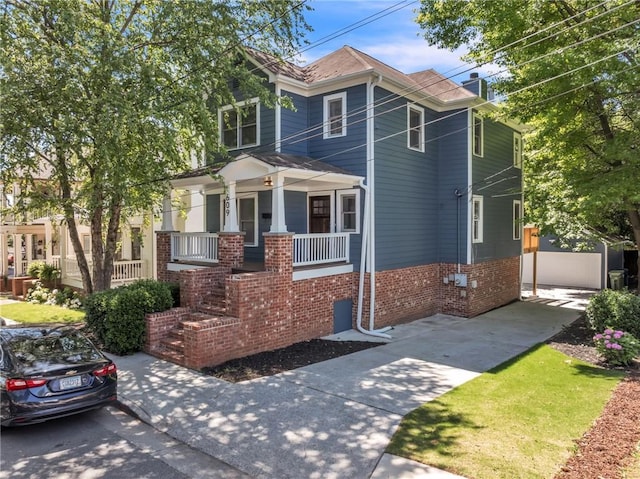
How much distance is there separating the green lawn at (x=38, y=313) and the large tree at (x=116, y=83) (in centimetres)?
341

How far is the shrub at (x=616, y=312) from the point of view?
10.2 metres

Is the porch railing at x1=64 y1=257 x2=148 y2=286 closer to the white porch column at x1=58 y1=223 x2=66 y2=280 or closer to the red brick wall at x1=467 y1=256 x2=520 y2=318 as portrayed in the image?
the white porch column at x1=58 y1=223 x2=66 y2=280

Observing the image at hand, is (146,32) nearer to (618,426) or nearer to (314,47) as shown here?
(314,47)

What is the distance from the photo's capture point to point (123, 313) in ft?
31.7

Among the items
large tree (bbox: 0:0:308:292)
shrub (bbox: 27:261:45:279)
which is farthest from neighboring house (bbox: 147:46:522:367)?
shrub (bbox: 27:261:45:279)

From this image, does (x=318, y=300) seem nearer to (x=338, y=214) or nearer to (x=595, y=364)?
(x=338, y=214)

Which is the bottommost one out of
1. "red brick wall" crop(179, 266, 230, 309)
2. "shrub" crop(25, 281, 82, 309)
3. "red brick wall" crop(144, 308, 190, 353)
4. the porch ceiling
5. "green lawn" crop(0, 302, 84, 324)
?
"green lawn" crop(0, 302, 84, 324)

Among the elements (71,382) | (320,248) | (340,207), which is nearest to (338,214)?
(340,207)

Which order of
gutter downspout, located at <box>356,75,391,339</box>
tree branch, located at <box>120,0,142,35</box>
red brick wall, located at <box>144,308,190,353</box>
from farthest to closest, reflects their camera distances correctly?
gutter downspout, located at <box>356,75,391,339</box> < tree branch, located at <box>120,0,142,35</box> < red brick wall, located at <box>144,308,190,353</box>

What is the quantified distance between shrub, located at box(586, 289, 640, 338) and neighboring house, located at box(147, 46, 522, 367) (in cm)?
447

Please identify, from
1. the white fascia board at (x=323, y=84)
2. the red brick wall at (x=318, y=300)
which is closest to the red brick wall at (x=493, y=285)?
the red brick wall at (x=318, y=300)

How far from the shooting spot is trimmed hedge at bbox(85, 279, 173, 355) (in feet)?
31.7

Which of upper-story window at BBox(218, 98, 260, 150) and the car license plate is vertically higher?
upper-story window at BBox(218, 98, 260, 150)

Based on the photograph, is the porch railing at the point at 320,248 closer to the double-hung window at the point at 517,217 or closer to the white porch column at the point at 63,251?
the double-hung window at the point at 517,217
